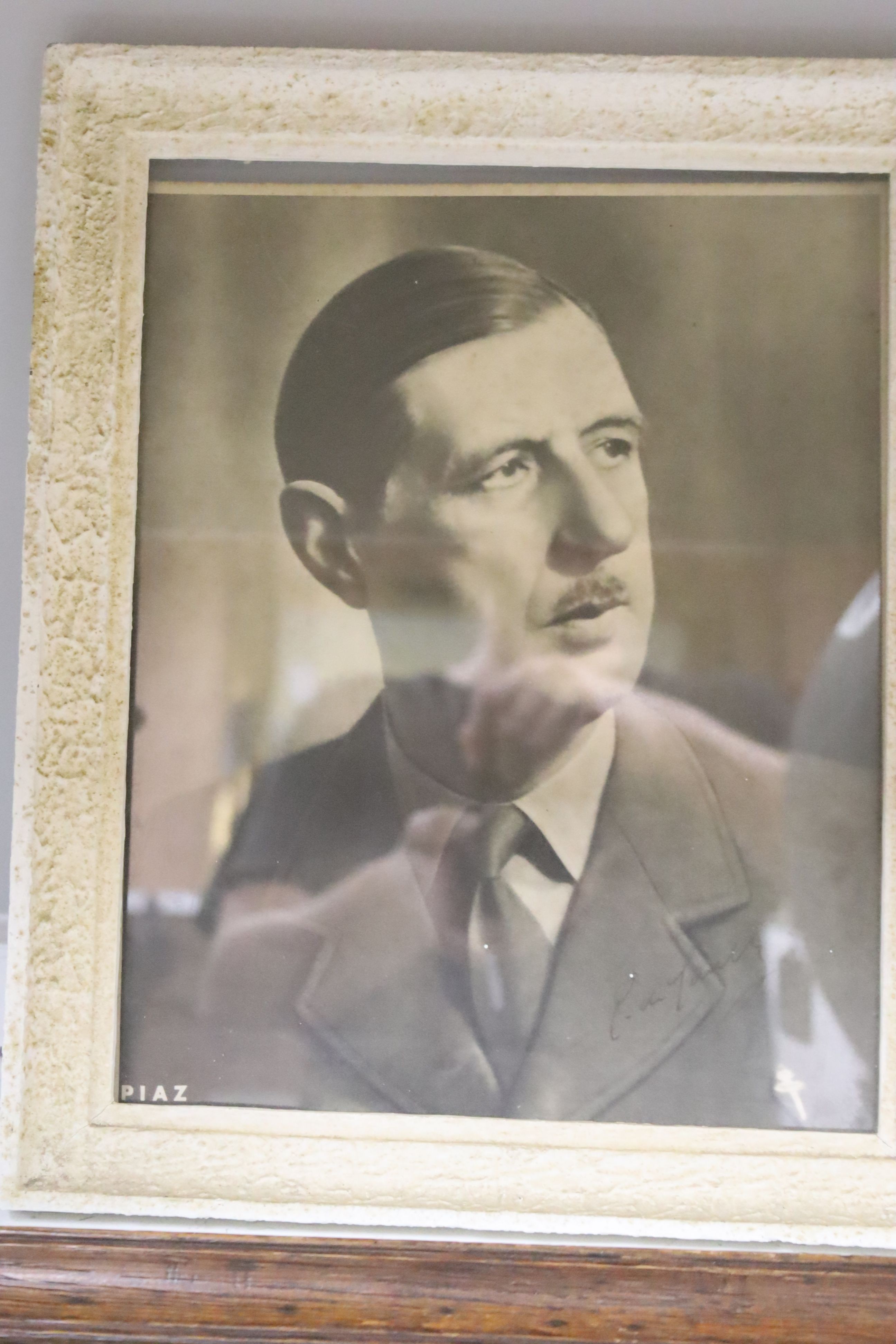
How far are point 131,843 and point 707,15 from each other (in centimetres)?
146

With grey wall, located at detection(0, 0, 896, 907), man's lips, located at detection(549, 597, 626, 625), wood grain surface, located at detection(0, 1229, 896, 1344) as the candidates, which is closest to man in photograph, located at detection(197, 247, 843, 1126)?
man's lips, located at detection(549, 597, 626, 625)

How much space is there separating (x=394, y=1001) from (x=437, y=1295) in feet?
1.17

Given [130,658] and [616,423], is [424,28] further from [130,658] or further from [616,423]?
[130,658]

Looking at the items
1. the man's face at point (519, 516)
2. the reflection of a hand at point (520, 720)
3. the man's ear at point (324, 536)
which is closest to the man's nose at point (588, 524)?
the man's face at point (519, 516)

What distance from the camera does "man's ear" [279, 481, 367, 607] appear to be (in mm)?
1406

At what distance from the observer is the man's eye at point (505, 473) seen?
4.62 feet

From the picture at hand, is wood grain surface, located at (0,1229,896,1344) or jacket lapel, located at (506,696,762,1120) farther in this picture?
jacket lapel, located at (506,696,762,1120)

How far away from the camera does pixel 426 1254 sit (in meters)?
1.25

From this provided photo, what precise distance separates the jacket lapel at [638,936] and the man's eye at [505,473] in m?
0.37

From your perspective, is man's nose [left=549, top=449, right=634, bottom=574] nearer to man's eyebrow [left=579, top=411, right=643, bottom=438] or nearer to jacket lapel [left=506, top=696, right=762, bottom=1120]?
man's eyebrow [left=579, top=411, right=643, bottom=438]

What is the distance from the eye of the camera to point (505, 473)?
141 centimetres

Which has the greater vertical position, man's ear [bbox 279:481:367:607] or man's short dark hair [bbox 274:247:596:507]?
man's short dark hair [bbox 274:247:596:507]

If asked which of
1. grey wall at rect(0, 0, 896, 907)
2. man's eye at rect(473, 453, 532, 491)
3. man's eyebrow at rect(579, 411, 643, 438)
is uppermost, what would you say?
grey wall at rect(0, 0, 896, 907)

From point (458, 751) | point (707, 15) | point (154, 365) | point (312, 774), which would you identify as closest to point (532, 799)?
point (458, 751)
